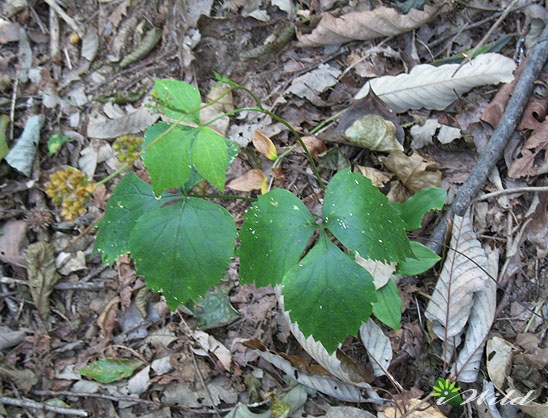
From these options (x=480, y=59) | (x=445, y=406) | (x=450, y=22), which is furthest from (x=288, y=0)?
(x=445, y=406)

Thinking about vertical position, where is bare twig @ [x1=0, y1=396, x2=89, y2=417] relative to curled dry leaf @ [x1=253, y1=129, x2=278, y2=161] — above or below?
below

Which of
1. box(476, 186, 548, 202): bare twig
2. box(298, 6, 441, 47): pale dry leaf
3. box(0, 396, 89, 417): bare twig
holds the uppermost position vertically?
box(298, 6, 441, 47): pale dry leaf

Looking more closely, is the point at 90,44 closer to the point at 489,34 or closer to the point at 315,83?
the point at 315,83

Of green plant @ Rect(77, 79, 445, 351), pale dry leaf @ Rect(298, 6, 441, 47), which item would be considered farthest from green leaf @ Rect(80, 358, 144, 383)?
pale dry leaf @ Rect(298, 6, 441, 47)

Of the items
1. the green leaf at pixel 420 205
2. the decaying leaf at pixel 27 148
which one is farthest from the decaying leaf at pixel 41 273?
the green leaf at pixel 420 205

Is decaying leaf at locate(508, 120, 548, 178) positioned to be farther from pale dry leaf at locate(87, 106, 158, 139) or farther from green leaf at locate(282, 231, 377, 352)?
pale dry leaf at locate(87, 106, 158, 139)

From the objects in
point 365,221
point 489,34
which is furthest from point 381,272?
point 489,34

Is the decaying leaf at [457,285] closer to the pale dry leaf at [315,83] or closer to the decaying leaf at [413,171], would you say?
the decaying leaf at [413,171]
